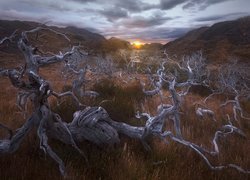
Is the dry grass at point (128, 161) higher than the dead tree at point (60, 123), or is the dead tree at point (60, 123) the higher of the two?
the dead tree at point (60, 123)

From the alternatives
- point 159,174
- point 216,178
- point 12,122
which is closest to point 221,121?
point 216,178

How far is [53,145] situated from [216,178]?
7.87ft

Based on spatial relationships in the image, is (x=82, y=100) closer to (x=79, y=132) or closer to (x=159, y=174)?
(x=79, y=132)

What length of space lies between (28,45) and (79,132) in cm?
152

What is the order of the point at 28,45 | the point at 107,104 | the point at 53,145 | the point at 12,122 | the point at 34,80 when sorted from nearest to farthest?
the point at 34,80 < the point at 28,45 < the point at 53,145 < the point at 12,122 < the point at 107,104

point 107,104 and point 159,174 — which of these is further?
point 107,104

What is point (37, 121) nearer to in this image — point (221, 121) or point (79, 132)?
point (79, 132)

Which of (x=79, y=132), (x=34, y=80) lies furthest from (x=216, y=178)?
(x=34, y=80)

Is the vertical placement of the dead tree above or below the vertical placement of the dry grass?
above

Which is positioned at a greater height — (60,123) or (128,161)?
(60,123)

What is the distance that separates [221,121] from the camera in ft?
22.0

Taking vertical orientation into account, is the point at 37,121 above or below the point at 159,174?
above

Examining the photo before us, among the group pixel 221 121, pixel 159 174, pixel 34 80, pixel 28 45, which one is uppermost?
pixel 28 45

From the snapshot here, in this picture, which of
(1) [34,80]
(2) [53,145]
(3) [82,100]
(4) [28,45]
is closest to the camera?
(1) [34,80]
